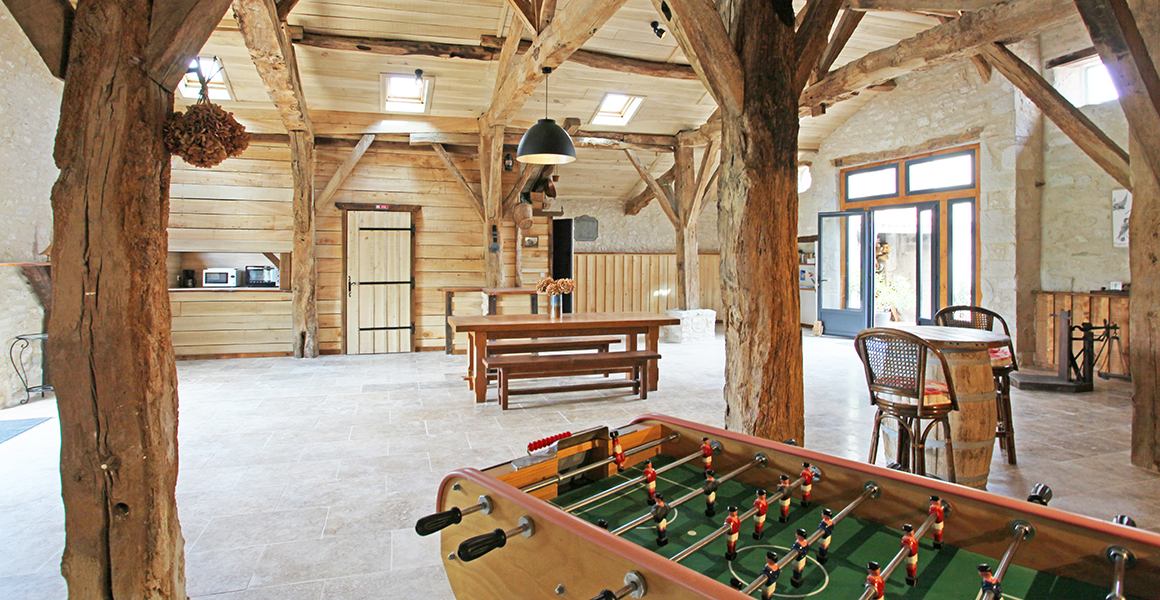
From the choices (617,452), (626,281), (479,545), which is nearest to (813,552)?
(617,452)

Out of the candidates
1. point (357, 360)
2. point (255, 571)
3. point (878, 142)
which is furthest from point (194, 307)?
point (878, 142)

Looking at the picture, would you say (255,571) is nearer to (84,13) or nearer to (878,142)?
(84,13)

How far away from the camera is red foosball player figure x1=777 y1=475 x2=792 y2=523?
1438 millimetres

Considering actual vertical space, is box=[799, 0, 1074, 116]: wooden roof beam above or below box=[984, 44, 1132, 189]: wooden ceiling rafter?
above

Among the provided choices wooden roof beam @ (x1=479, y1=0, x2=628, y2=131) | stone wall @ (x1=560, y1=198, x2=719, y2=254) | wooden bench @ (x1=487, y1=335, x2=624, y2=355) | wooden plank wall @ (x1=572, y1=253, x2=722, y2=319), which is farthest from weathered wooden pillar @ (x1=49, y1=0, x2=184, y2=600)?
stone wall @ (x1=560, y1=198, x2=719, y2=254)

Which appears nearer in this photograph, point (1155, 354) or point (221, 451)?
point (1155, 354)

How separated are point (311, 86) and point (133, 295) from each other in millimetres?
6361

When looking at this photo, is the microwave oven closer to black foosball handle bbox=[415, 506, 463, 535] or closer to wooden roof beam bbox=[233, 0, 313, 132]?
wooden roof beam bbox=[233, 0, 313, 132]

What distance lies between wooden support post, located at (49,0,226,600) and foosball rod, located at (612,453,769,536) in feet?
5.13

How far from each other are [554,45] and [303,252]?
196 inches

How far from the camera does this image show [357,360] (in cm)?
789

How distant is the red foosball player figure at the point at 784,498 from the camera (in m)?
1.44

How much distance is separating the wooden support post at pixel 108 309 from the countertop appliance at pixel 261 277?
7.13 metres

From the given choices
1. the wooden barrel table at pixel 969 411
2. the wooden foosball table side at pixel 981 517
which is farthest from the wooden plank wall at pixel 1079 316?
the wooden foosball table side at pixel 981 517
